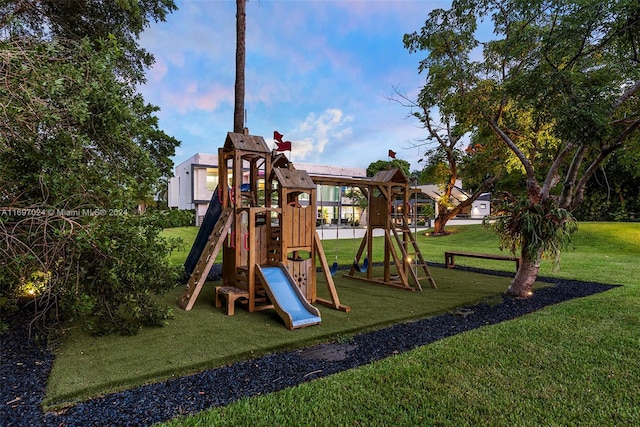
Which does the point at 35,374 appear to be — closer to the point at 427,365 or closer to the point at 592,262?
the point at 427,365

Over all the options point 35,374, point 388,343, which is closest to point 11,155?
point 35,374

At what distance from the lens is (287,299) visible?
542cm

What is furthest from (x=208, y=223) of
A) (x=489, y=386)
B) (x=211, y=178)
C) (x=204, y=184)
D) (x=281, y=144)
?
(x=211, y=178)

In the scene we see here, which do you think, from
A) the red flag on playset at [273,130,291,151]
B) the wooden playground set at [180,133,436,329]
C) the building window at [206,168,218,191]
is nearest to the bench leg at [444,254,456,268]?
the wooden playground set at [180,133,436,329]

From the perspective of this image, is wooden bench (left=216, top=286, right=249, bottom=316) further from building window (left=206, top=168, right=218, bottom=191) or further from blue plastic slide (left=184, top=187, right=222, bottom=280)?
building window (left=206, top=168, right=218, bottom=191)

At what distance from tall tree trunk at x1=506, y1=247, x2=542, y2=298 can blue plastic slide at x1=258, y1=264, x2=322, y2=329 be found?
169 inches

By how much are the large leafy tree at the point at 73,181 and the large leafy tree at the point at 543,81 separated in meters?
6.02

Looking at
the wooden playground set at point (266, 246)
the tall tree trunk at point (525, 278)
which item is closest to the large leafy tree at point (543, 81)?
the tall tree trunk at point (525, 278)

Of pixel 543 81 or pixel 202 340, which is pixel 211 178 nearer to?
pixel 202 340

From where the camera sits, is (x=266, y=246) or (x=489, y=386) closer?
(x=489, y=386)

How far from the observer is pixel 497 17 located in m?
7.39

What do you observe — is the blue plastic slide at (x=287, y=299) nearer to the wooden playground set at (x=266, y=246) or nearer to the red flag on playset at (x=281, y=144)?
the wooden playground set at (x=266, y=246)

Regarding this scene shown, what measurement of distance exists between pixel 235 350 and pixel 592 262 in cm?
1247

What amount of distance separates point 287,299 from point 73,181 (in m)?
3.18
